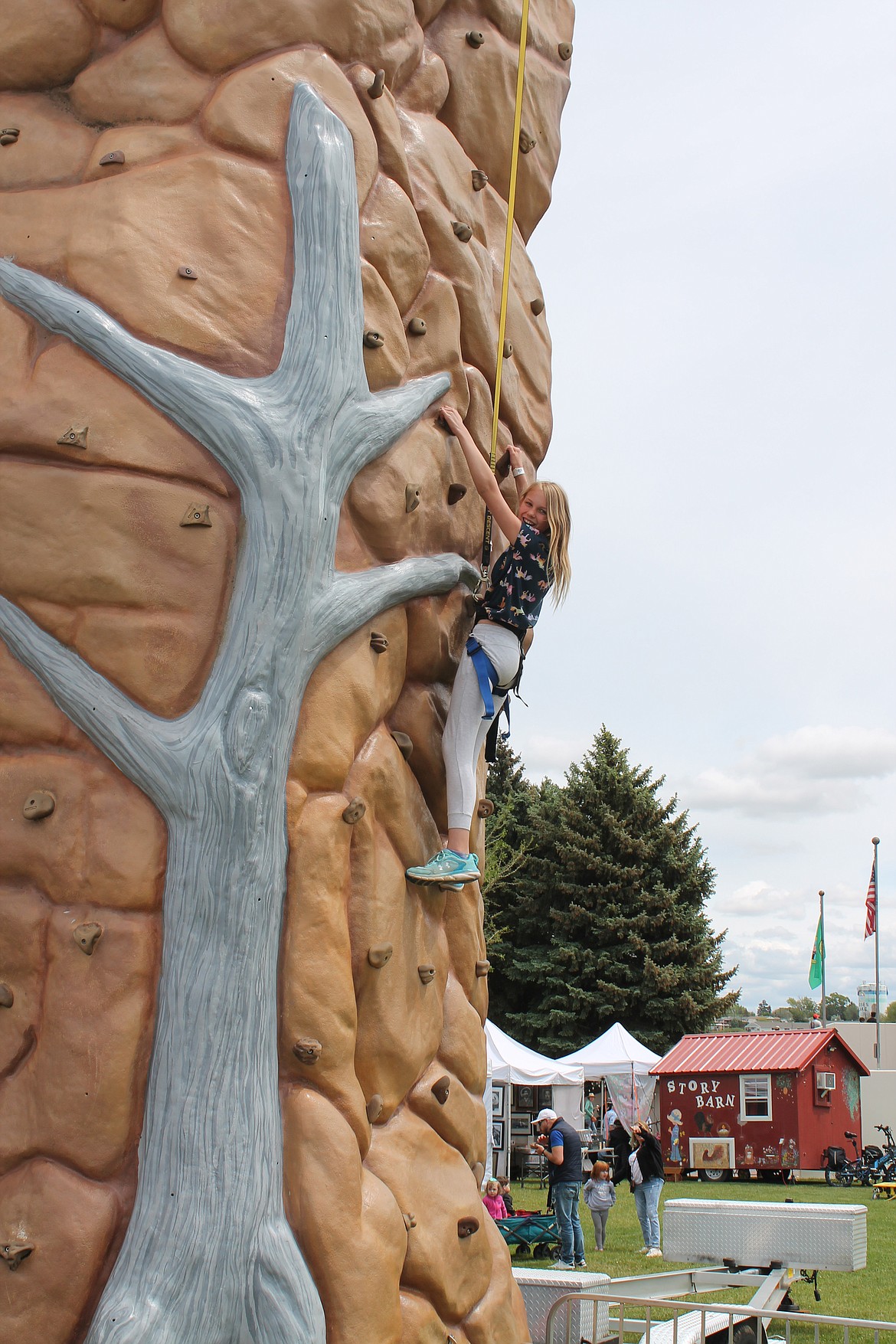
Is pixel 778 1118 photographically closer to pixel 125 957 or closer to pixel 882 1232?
pixel 882 1232

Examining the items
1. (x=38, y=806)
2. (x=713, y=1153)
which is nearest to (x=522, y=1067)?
(x=713, y=1153)

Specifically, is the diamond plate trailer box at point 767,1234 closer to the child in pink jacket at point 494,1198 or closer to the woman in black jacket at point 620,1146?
the child in pink jacket at point 494,1198

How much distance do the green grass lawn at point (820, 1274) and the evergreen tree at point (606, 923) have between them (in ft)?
23.1

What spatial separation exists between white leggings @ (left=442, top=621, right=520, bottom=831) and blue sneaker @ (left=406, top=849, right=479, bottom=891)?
0.18m

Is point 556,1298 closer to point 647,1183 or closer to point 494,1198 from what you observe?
point 494,1198

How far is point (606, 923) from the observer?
27.8 meters

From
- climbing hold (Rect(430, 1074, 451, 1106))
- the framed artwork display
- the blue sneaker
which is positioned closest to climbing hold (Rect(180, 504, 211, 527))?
the blue sneaker

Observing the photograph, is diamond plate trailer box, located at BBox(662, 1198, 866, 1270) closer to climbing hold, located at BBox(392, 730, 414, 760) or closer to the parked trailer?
the parked trailer

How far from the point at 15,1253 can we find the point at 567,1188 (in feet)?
26.3

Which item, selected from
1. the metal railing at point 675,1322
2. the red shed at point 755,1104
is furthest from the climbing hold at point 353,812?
the red shed at point 755,1104

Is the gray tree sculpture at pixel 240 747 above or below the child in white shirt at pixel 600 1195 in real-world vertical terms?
above

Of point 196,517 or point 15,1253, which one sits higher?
point 196,517

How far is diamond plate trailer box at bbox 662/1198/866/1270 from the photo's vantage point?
729cm

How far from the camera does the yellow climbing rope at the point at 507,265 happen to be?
17.1 ft
